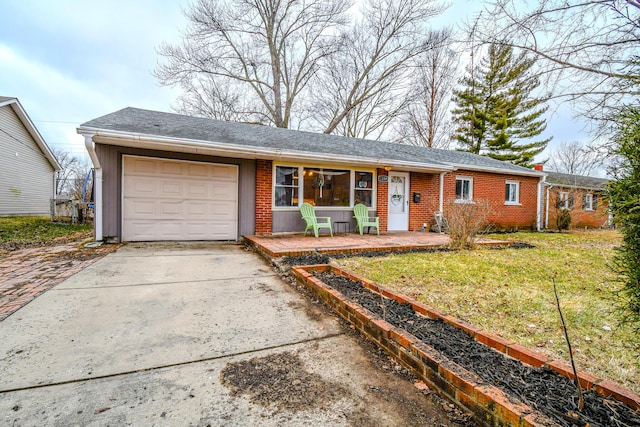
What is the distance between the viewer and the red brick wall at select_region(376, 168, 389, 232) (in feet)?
29.7

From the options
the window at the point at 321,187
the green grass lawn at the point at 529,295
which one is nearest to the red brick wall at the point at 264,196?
the window at the point at 321,187

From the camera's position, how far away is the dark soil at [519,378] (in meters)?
1.41

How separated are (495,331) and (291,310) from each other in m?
1.87

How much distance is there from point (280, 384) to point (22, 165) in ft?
59.8

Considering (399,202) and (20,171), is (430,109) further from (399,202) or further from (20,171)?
(20,171)

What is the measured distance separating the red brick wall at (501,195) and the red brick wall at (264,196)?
6.09 m

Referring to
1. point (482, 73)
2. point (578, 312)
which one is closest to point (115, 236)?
point (578, 312)

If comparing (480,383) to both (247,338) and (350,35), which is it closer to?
(247,338)

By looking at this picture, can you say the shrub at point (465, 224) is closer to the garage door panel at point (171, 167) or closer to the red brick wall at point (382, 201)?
the red brick wall at point (382, 201)

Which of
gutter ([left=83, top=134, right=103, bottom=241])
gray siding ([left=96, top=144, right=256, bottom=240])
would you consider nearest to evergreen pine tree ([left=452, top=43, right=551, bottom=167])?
gray siding ([left=96, top=144, right=256, bottom=240])


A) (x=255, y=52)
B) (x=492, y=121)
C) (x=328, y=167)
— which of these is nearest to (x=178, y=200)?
(x=328, y=167)

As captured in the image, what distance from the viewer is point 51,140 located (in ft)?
94.3

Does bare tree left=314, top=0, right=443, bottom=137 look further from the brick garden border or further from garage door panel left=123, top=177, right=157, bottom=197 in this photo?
the brick garden border

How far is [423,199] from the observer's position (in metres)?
9.89
